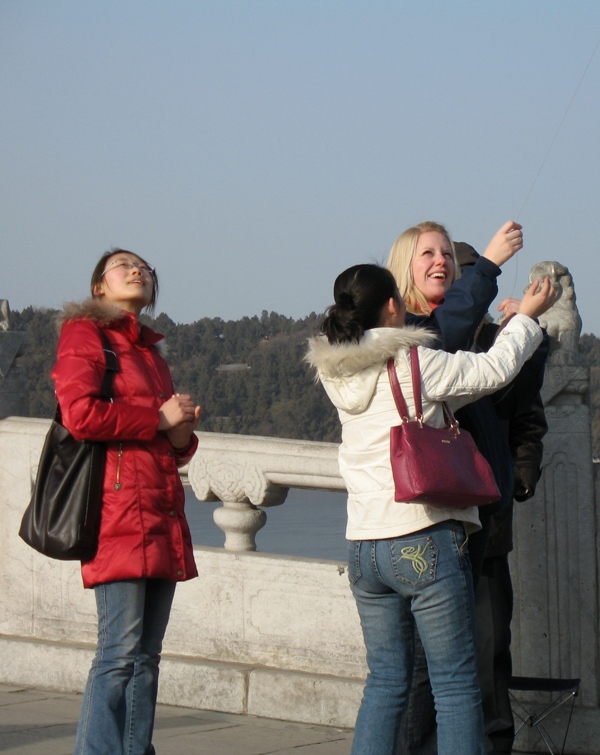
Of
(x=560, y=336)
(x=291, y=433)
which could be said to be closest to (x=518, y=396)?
(x=560, y=336)

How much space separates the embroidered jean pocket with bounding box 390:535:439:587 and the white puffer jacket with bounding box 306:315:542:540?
0.11 feet

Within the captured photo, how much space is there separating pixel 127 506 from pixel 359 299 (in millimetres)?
974

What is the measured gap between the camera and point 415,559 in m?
3.18

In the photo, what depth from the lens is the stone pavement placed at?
14.9 feet

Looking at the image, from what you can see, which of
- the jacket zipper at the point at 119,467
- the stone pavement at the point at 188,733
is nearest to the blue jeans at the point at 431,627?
the jacket zipper at the point at 119,467

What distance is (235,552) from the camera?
5500 millimetres

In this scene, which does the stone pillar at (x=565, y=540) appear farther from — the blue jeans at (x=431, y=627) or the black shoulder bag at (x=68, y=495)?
the black shoulder bag at (x=68, y=495)

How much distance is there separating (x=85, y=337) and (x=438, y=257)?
112cm

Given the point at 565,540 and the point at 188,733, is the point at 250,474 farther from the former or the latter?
the point at 565,540

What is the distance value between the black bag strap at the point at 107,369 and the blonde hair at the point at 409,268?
2.97 ft

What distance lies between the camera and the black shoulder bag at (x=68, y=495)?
3.67 metres

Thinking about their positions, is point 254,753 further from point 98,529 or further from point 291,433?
point 291,433

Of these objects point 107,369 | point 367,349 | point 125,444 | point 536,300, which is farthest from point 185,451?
point 536,300

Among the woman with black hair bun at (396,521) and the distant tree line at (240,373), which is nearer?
the woman with black hair bun at (396,521)
